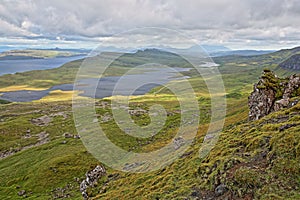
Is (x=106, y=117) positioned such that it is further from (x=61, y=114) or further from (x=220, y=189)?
(x=220, y=189)

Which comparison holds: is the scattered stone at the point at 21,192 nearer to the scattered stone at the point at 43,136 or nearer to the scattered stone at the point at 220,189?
the scattered stone at the point at 220,189

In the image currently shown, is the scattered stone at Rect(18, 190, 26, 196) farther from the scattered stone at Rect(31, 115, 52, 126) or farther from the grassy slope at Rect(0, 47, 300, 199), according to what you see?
the scattered stone at Rect(31, 115, 52, 126)

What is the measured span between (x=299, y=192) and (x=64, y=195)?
2068 inches

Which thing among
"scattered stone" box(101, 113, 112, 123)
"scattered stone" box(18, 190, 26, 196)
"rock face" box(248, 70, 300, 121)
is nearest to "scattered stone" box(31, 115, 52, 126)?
"scattered stone" box(101, 113, 112, 123)

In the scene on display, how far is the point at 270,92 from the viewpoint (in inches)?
1817

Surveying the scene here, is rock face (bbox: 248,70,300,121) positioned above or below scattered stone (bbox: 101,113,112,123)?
above

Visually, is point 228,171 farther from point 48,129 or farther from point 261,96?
point 48,129

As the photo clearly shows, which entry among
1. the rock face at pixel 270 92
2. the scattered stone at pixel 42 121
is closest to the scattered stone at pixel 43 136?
the scattered stone at pixel 42 121

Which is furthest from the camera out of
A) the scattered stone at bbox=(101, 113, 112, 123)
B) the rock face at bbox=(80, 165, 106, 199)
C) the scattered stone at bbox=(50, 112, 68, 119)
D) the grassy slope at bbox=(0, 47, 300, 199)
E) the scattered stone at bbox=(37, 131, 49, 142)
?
the scattered stone at bbox=(50, 112, 68, 119)

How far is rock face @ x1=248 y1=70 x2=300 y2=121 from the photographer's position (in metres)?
43.0

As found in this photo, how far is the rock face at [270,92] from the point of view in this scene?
141 feet

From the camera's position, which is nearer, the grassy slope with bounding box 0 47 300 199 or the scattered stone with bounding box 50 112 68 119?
the grassy slope with bounding box 0 47 300 199


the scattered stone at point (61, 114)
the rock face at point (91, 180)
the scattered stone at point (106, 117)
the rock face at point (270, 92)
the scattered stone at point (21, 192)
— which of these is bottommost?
the scattered stone at point (61, 114)

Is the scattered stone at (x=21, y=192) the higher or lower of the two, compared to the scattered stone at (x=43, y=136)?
higher
